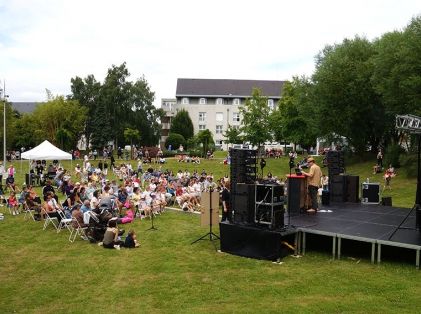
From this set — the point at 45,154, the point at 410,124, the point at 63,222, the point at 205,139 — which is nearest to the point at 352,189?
the point at 410,124

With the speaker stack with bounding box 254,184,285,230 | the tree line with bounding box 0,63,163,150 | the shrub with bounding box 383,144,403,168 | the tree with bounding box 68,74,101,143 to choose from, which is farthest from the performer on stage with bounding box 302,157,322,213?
the tree with bounding box 68,74,101,143

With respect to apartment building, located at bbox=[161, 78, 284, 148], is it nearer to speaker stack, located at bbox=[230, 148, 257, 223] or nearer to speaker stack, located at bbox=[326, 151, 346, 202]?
speaker stack, located at bbox=[326, 151, 346, 202]

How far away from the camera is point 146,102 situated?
52625 mm

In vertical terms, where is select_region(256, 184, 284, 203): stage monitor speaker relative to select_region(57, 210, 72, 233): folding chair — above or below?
above

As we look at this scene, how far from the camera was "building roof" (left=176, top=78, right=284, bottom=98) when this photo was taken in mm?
66806

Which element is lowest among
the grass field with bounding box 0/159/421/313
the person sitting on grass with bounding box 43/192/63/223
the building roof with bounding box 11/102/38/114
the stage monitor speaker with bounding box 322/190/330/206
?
the grass field with bounding box 0/159/421/313

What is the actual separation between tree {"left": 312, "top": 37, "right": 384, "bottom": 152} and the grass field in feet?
75.3

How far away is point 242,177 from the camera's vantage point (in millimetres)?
10961

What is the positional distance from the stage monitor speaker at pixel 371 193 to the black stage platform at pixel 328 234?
4.30 meters

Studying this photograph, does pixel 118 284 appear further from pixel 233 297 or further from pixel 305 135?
pixel 305 135

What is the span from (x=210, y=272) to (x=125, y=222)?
20.1 feet

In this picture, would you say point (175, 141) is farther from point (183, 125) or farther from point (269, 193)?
point (269, 193)

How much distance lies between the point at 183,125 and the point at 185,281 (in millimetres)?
53214

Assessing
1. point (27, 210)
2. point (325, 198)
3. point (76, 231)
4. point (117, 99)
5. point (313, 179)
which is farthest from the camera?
point (117, 99)
